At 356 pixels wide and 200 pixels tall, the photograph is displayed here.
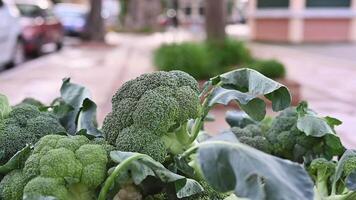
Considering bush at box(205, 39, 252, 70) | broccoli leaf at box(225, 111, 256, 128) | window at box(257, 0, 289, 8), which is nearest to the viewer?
broccoli leaf at box(225, 111, 256, 128)

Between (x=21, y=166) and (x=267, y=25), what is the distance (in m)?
25.0

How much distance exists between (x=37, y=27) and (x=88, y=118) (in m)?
15.1

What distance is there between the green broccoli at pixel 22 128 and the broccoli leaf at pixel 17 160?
0.42 ft

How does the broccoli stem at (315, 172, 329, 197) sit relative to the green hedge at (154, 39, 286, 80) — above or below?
above

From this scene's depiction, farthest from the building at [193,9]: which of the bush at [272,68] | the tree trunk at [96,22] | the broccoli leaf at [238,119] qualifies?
the broccoli leaf at [238,119]

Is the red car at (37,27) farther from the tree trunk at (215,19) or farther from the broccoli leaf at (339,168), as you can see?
the broccoli leaf at (339,168)

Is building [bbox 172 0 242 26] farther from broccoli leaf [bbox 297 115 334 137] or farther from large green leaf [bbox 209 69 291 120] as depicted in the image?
large green leaf [bbox 209 69 291 120]

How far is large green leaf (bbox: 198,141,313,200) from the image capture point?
1403 millimetres

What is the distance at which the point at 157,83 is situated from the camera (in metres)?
1.96

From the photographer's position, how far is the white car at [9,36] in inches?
465

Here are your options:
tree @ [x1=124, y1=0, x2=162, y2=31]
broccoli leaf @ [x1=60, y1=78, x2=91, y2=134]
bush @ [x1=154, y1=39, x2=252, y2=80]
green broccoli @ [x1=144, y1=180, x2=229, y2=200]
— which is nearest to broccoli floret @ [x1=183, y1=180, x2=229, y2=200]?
green broccoli @ [x1=144, y1=180, x2=229, y2=200]

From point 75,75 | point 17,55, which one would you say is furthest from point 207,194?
point 17,55

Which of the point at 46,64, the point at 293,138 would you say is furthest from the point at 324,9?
the point at 293,138

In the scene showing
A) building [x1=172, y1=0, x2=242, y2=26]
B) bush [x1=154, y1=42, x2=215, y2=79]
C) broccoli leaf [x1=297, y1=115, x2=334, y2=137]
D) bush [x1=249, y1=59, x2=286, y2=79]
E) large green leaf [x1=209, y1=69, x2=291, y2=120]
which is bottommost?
building [x1=172, y1=0, x2=242, y2=26]
